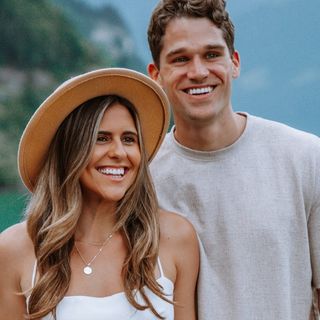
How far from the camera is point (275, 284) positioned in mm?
2617

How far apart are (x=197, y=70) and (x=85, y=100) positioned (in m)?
0.42

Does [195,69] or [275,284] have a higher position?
[195,69]

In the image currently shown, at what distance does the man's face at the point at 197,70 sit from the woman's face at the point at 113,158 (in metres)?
0.26

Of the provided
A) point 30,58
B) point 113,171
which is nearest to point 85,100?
point 113,171

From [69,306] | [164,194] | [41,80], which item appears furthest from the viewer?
[41,80]

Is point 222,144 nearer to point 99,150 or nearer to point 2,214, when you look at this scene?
point 99,150

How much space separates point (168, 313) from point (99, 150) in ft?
1.92

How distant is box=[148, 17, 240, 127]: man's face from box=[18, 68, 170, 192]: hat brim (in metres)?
0.08

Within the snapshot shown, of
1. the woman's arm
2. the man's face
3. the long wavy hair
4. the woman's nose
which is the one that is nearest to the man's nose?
the man's face

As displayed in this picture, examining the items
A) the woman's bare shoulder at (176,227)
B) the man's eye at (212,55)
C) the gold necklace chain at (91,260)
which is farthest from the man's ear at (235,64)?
the gold necklace chain at (91,260)

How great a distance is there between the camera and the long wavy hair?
250 cm

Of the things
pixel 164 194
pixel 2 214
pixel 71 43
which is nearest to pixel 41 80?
pixel 71 43

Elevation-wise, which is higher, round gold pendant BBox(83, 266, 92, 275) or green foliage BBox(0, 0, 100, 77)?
green foliage BBox(0, 0, 100, 77)

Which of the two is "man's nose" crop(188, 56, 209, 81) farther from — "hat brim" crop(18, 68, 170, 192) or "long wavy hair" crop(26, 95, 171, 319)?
"long wavy hair" crop(26, 95, 171, 319)
